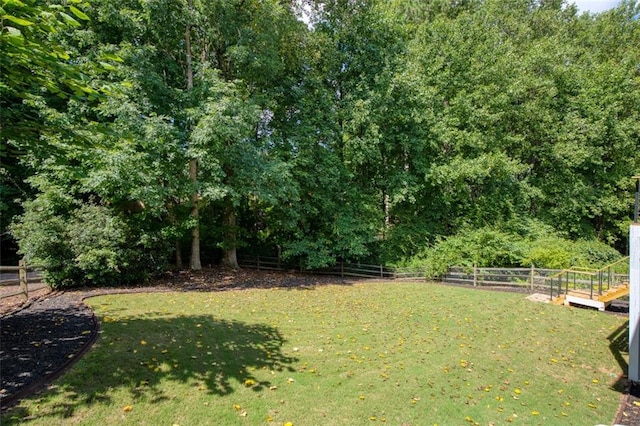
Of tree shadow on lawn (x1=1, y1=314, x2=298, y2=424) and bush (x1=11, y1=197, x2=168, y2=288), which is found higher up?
bush (x1=11, y1=197, x2=168, y2=288)

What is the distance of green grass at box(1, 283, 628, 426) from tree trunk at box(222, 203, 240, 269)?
5.99 m

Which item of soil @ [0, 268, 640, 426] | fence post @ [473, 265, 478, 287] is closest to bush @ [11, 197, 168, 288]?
soil @ [0, 268, 640, 426]

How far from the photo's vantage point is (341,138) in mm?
16625

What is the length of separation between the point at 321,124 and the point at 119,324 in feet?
37.8

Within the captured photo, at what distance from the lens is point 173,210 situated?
13969mm

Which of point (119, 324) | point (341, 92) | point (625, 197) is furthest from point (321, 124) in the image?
point (625, 197)

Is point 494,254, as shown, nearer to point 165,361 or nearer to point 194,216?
point 194,216

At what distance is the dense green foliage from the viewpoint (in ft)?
35.9

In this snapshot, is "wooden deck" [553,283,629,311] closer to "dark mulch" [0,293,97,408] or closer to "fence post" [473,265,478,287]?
"fence post" [473,265,478,287]

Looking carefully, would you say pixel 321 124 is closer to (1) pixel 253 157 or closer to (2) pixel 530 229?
(1) pixel 253 157

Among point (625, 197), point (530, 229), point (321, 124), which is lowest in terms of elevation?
point (530, 229)

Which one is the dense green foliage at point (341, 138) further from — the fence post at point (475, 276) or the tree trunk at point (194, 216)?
the fence post at point (475, 276)

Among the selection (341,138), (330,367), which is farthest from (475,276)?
(330,367)

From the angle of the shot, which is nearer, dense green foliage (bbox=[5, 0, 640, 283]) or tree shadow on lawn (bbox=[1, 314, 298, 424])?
tree shadow on lawn (bbox=[1, 314, 298, 424])
